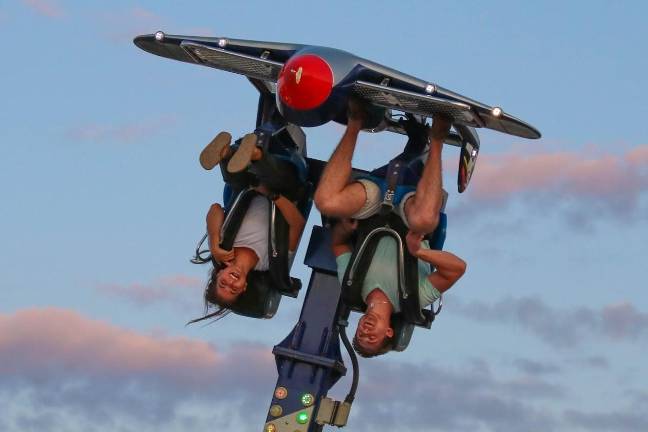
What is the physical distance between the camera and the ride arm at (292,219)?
15.3m

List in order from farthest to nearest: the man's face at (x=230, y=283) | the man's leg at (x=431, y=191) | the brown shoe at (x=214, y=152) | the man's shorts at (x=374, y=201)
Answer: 1. the man's face at (x=230, y=283)
2. the brown shoe at (x=214, y=152)
3. the man's shorts at (x=374, y=201)
4. the man's leg at (x=431, y=191)

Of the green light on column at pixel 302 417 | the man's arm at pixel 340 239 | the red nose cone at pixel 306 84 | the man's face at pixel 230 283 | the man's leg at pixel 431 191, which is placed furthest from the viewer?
the man's face at pixel 230 283

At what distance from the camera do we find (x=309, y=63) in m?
14.1

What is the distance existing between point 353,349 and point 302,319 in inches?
21.2

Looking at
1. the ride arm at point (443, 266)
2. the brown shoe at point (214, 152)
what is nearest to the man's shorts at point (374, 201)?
the ride arm at point (443, 266)

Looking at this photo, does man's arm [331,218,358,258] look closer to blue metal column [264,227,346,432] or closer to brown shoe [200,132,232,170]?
blue metal column [264,227,346,432]

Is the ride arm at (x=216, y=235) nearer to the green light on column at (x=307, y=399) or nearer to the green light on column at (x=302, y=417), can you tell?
the green light on column at (x=307, y=399)

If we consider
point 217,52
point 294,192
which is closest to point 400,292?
point 294,192

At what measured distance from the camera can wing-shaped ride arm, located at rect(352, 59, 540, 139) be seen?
1402 cm

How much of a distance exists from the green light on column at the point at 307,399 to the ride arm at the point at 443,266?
145 cm

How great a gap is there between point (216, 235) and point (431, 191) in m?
2.11

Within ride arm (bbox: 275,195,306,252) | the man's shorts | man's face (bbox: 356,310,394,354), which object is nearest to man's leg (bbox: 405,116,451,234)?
the man's shorts

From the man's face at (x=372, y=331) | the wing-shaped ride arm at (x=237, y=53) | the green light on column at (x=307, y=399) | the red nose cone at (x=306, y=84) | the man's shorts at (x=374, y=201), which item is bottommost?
the green light on column at (x=307, y=399)

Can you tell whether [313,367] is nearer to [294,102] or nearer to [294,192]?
[294,192]
